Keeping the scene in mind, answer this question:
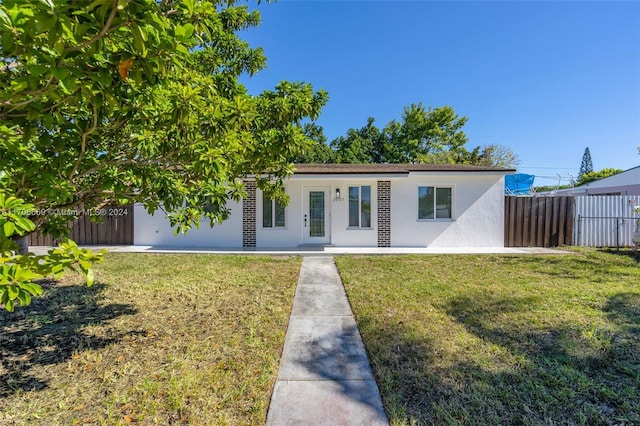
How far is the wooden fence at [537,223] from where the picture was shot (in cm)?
1166

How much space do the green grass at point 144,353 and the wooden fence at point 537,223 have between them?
32.8 ft

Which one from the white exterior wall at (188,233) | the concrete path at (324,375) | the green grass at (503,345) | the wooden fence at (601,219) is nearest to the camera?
the concrete path at (324,375)

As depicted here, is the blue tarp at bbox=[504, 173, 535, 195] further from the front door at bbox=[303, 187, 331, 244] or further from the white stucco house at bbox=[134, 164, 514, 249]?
the front door at bbox=[303, 187, 331, 244]

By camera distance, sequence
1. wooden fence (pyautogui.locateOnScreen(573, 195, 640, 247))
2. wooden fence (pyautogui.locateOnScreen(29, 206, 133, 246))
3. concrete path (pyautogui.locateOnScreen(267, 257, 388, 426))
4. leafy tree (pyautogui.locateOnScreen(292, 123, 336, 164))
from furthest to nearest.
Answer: leafy tree (pyautogui.locateOnScreen(292, 123, 336, 164)) → wooden fence (pyautogui.locateOnScreen(29, 206, 133, 246)) → wooden fence (pyautogui.locateOnScreen(573, 195, 640, 247)) → concrete path (pyautogui.locateOnScreen(267, 257, 388, 426))

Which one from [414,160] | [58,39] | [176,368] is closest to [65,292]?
[176,368]

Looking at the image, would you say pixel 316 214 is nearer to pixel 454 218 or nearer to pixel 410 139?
pixel 454 218

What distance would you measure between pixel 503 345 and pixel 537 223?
34.0 ft

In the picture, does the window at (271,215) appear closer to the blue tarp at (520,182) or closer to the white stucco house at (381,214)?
the white stucco house at (381,214)

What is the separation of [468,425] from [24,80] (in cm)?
393

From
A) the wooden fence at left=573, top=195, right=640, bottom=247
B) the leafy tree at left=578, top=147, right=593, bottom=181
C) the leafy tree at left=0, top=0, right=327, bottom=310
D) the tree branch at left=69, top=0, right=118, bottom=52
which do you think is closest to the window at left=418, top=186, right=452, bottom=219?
the wooden fence at left=573, top=195, right=640, bottom=247

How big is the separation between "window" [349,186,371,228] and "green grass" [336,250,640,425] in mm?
4586

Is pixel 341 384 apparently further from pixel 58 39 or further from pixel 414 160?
pixel 414 160

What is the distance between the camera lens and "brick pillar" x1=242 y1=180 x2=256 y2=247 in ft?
38.7

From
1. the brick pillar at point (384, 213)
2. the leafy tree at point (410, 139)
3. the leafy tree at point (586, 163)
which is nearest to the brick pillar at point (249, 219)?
the brick pillar at point (384, 213)
